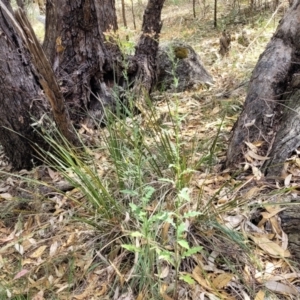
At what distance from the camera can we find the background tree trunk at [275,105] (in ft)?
5.99

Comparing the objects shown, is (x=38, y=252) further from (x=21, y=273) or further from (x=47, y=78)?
(x=47, y=78)

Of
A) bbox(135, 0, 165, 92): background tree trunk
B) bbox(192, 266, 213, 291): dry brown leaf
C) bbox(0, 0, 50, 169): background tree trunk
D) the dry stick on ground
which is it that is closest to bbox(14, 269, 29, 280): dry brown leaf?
bbox(192, 266, 213, 291): dry brown leaf

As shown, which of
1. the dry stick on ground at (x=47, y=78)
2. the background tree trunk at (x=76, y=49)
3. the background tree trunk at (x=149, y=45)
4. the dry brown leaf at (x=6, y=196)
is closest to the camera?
the dry stick on ground at (x=47, y=78)

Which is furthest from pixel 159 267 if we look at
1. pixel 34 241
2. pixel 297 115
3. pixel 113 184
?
pixel 297 115

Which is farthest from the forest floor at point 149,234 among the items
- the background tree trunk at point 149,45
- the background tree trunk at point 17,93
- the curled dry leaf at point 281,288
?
the background tree trunk at point 149,45

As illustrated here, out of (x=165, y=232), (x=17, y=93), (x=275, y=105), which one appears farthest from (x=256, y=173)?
(x=17, y=93)

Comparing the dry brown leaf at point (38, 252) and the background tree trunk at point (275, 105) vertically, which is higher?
the background tree trunk at point (275, 105)

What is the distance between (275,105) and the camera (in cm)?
205

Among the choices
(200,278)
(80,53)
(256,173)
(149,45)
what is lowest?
(200,278)

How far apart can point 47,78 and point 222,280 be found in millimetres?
1488

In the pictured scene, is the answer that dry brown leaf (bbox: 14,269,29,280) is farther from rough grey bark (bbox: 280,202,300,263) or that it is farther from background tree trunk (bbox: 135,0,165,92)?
background tree trunk (bbox: 135,0,165,92)

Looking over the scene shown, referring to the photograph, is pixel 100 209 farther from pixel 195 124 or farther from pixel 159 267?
pixel 195 124

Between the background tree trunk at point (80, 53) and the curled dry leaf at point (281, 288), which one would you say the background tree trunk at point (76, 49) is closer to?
the background tree trunk at point (80, 53)

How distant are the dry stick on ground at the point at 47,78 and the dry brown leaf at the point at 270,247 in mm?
1328
